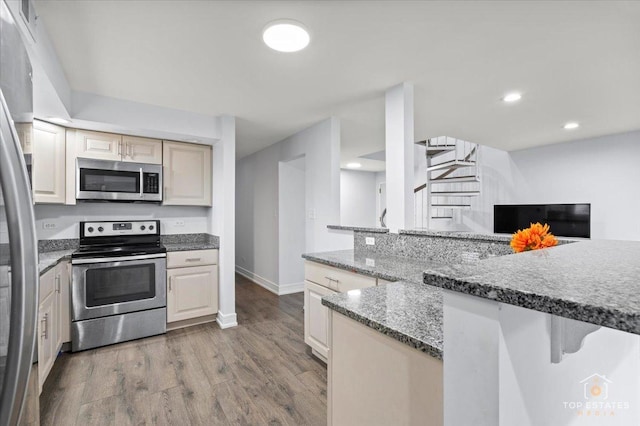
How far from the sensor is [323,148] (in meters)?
3.37

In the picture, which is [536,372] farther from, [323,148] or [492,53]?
[323,148]

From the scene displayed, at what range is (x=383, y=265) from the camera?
80.3 inches

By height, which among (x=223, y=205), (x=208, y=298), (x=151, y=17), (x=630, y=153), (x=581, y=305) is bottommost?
(x=208, y=298)

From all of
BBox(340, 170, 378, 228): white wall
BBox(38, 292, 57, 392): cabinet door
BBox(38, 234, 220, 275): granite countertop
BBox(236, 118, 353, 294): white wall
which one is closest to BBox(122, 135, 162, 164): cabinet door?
BBox(38, 234, 220, 275): granite countertop

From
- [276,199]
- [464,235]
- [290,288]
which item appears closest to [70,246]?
[276,199]

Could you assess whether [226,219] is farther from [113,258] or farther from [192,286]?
[113,258]

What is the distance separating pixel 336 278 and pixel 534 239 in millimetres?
1300

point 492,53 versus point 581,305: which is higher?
point 492,53

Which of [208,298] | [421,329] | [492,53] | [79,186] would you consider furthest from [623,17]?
[79,186]

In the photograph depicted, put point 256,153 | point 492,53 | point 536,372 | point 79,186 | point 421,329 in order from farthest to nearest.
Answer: point 256,153
point 79,186
point 492,53
point 421,329
point 536,372

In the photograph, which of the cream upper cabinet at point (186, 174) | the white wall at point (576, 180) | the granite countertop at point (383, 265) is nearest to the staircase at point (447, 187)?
the white wall at point (576, 180)

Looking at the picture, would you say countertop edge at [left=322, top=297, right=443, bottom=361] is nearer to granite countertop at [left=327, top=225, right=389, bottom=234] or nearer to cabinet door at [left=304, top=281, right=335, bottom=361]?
cabinet door at [left=304, top=281, right=335, bottom=361]

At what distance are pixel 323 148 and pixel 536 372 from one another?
9.87 ft

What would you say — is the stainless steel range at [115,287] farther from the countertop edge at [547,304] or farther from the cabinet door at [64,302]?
the countertop edge at [547,304]
